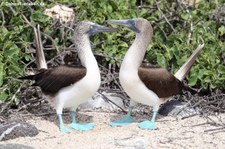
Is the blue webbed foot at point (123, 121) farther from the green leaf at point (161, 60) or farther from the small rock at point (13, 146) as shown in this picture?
the small rock at point (13, 146)

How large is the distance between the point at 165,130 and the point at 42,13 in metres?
1.99

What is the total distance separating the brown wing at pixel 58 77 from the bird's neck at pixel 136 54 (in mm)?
404

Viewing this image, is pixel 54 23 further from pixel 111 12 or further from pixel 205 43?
pixel 205 43

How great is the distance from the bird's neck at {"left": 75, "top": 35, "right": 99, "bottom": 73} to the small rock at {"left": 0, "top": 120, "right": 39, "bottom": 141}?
0.72m

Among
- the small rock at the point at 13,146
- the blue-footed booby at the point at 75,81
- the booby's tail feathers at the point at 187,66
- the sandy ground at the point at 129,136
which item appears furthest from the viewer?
the booby's tail feathers at the point at 187,66

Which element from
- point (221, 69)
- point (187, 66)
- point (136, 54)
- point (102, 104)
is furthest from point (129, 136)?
point (221, 69)

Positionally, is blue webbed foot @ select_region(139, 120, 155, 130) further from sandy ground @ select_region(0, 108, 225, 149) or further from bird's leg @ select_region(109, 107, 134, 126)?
bird's leg @ select_region(109, 107, 134, 126)

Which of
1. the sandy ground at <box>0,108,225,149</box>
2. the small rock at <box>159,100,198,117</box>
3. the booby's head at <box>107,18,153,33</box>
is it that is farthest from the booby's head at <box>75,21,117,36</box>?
the small rock at <box>159,100,198,117</box>

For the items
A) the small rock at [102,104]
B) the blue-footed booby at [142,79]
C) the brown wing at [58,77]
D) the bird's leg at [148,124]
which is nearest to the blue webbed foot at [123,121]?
the blue-footed booby at [142,79]

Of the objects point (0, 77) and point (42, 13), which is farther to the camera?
point (42, 13)

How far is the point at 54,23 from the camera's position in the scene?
7340 mm

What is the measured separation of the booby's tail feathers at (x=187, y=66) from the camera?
21.8 feet

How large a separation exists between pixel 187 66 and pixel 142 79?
0.76m

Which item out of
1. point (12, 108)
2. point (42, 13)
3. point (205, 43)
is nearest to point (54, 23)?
point (42, 13)
